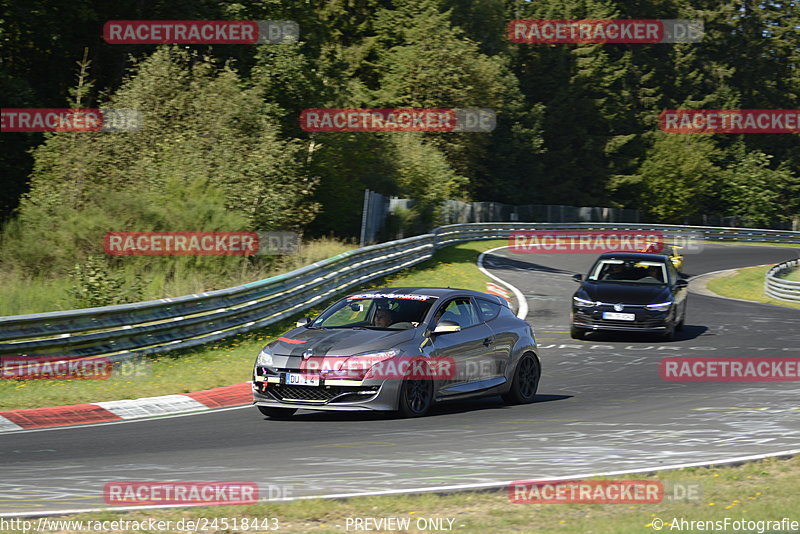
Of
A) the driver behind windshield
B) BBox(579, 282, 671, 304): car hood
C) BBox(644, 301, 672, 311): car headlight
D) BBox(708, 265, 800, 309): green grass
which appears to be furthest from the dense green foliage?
BBox(708, 265, 800, 309): green grass

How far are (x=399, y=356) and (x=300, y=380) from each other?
110 centimetres

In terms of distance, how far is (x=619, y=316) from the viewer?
65.8 feet

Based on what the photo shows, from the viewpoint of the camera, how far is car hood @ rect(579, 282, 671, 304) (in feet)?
66.3

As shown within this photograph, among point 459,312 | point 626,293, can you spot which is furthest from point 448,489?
point 626,293

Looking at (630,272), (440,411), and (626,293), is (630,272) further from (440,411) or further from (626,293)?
(440,411)

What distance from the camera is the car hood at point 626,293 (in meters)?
20.2

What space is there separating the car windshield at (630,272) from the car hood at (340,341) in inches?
418

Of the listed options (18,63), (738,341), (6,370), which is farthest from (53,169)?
(738,341)
